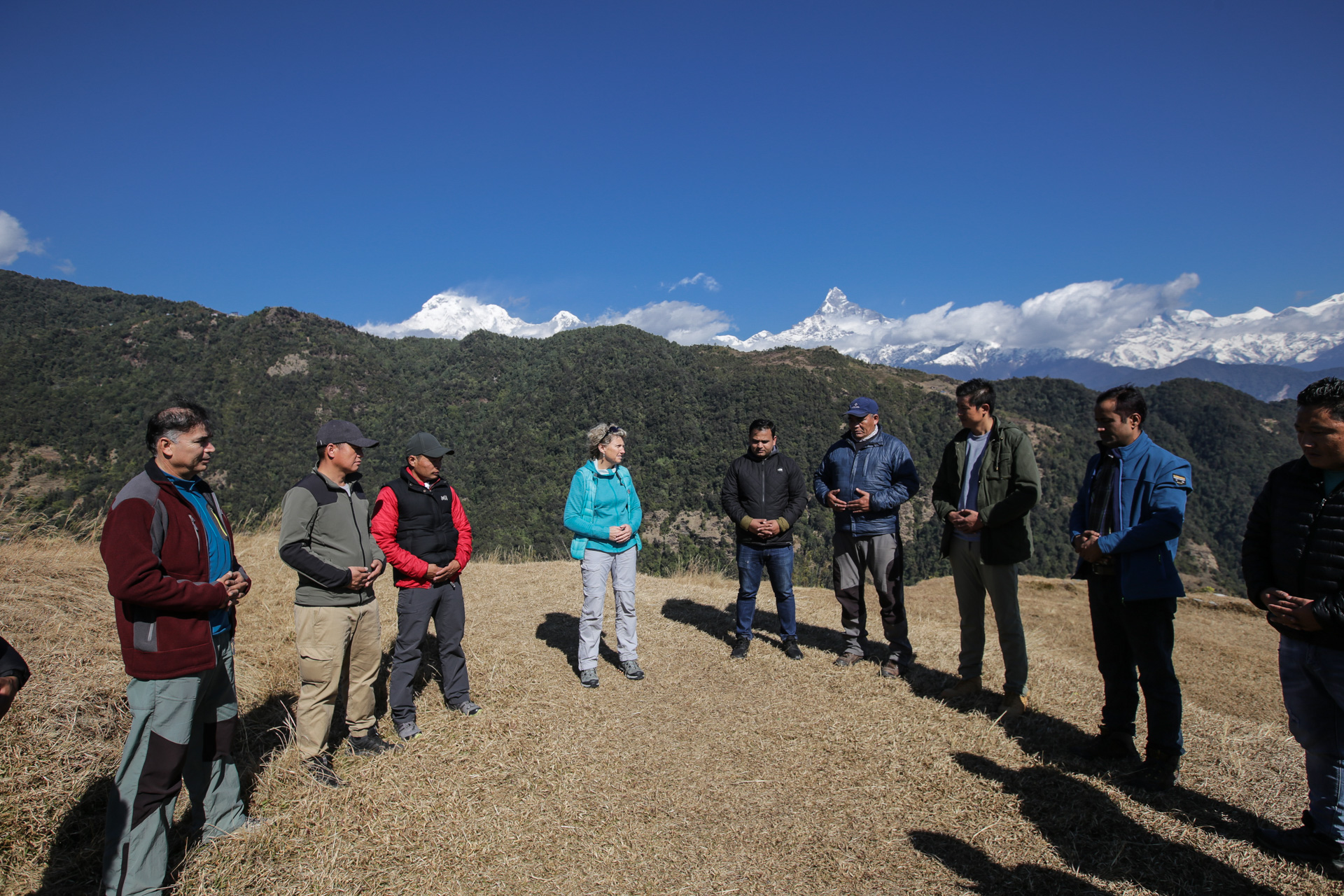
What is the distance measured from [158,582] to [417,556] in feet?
5.80

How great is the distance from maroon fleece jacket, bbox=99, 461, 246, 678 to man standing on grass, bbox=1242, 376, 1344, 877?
4.39 metres

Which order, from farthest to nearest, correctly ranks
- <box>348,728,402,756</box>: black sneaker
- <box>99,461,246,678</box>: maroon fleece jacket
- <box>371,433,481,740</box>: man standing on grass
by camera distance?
<box>371,433,481,740</box>: man standing on grass
<box>348,728,402,756</box>: black sneaker
<box>99,461,246,678</box>: maroon fleece jacket

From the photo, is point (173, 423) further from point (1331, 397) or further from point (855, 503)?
point (1331, 397)

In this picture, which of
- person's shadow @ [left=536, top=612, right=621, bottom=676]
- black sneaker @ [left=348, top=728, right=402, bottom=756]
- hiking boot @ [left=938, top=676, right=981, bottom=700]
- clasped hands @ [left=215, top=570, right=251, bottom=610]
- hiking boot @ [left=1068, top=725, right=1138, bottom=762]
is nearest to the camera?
clasped hands @ [left=215, top=570, right=251, bottom=610]

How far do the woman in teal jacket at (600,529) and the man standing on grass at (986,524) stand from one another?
2.45 m

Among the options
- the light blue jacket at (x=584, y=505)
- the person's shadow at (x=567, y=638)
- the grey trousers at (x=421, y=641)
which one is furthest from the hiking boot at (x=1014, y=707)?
the grey trousers at (x=421, y=641)

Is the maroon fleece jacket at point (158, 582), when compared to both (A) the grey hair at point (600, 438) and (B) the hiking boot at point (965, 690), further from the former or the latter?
Result: (B) the hiking boot at point (965, 690)

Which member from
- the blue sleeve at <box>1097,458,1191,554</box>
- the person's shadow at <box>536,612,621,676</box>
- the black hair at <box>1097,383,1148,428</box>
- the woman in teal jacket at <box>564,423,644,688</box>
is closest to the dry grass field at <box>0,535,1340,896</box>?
the person's shadow at <box>536,612,621,676</box>

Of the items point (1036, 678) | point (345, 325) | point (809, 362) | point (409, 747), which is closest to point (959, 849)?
point (1036, 678)

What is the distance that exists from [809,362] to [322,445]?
70645 millimetres

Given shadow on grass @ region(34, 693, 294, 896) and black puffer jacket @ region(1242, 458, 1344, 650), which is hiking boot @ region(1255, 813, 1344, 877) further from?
shadow on grass @ region(34, 693, 294, 896)

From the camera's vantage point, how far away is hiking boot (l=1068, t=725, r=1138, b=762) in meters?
3.57

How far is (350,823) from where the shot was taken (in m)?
3.03

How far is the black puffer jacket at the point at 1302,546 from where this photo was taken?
2.46 meters
